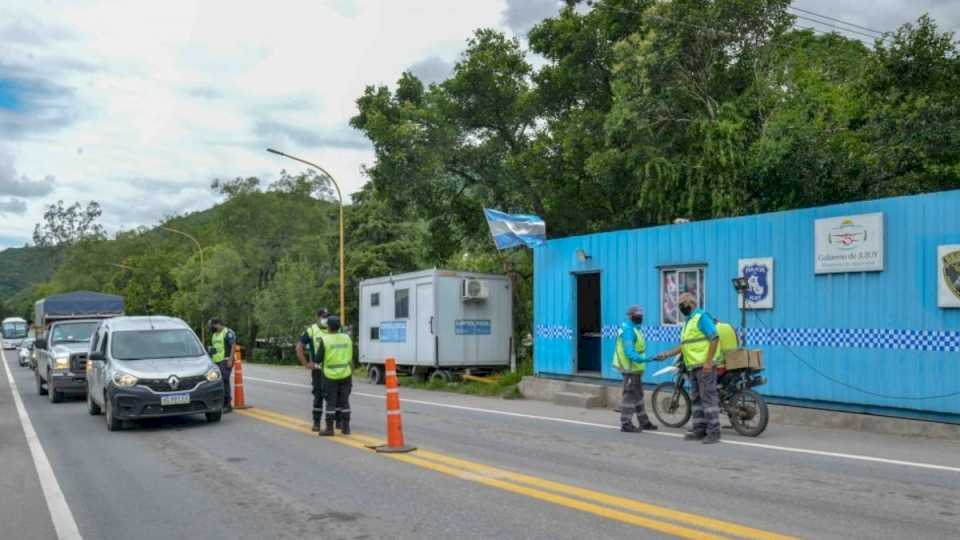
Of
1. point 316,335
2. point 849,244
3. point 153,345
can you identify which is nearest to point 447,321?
point 153,345

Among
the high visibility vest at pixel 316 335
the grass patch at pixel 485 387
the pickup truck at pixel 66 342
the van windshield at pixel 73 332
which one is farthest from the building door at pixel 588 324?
the van windshield at pixel 73 332

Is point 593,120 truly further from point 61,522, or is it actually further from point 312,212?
point 312,212

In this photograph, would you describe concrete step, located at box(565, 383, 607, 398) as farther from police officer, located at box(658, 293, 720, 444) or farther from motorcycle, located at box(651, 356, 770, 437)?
police officer, located at box(658, 293, 720, 444)

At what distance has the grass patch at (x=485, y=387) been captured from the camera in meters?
19.1

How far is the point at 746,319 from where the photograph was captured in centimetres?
1409

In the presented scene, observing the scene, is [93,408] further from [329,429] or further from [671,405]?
[671,405]

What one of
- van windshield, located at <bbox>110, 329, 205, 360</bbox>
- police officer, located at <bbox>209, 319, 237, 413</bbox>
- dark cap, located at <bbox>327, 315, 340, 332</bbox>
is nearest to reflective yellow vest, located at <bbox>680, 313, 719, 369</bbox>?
dark cap, located at <bbox>327, 315, 340, 332</bbox>

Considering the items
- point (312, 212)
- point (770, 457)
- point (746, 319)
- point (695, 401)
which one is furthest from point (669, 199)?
point (312, 212)

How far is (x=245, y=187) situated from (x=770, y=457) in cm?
4939

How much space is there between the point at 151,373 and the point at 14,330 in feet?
212

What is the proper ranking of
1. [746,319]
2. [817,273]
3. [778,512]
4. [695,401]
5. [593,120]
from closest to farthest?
[778,512]
[695,401]
[817,273]
[746,319]
[593,120]

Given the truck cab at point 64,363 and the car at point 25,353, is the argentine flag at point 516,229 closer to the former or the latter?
the truck cab at point 64,363

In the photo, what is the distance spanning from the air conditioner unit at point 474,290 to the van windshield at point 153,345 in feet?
26.3

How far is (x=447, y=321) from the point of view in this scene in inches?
829
